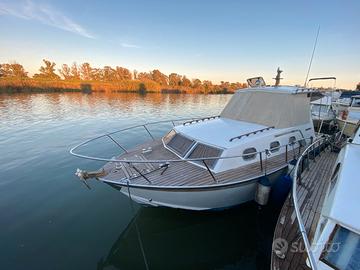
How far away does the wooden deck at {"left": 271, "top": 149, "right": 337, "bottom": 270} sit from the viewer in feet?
11.0

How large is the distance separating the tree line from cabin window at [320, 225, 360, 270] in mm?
54853

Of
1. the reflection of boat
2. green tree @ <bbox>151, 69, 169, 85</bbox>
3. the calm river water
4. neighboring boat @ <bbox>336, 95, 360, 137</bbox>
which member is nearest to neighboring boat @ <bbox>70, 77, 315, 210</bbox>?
the reflection of boat

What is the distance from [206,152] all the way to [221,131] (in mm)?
1371

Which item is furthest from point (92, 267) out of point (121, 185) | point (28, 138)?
point (28, 138)

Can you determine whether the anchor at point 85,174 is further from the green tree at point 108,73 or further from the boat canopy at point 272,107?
the green tree at point 108,73

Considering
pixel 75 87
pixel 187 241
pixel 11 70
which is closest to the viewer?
pixel 187 241

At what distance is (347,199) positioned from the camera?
9.23 feet

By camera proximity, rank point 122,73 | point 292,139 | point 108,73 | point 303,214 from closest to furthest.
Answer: point 303,214 → point 292,139 → point 108,73 → point 122,73

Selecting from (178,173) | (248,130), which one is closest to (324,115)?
(248,130)

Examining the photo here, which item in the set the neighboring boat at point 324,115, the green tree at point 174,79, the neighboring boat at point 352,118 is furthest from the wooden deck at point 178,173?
the green tree at point 174,79

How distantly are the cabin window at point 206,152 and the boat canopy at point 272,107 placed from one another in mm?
2972

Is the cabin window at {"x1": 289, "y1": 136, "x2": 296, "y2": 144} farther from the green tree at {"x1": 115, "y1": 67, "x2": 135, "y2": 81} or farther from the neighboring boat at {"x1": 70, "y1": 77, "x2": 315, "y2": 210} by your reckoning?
the green tree at {"x1": 115, "y1": 67, "x2": 135, "y2": 81}

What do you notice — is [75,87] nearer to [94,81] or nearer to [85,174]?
[94,81]

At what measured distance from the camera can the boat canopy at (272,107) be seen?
739 cm
